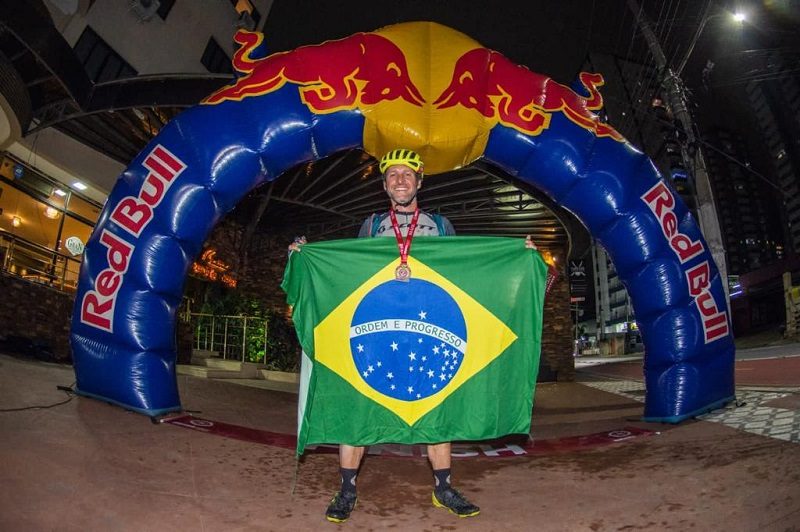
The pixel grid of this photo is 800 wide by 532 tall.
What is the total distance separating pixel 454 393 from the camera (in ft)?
8.86

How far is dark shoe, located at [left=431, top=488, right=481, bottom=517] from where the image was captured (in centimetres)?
237

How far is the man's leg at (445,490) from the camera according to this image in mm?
2379

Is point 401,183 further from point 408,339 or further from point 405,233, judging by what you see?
point 408,339

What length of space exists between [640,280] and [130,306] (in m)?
5.26

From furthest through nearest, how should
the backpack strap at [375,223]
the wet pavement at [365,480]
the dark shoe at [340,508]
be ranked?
1. the backpack strap at [375,223]
2. the dark shoe at [340,508]
3. the wet pavement at [365,480]

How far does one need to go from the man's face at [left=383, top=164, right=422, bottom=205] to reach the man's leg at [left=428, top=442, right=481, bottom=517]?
5.25 feet

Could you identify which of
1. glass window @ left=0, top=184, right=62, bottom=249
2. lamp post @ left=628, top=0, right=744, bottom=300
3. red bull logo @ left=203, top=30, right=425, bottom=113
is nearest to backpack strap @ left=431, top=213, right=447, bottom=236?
red bull logo @ left=203, top=30, right=425, bottom=113

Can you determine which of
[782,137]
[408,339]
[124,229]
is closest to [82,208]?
[124,229]

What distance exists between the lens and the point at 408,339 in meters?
2.74

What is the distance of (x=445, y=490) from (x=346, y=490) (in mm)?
551

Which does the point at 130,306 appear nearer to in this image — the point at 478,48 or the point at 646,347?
the point at 478,48

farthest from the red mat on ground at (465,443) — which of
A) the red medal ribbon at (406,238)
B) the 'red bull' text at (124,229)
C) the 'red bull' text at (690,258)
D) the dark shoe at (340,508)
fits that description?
the red medal ribbon at (406,238)

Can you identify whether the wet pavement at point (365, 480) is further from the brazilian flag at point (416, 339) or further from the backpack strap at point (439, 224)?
the backpack strap at point (439, 224)

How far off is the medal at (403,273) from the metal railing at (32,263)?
8.23 meters
